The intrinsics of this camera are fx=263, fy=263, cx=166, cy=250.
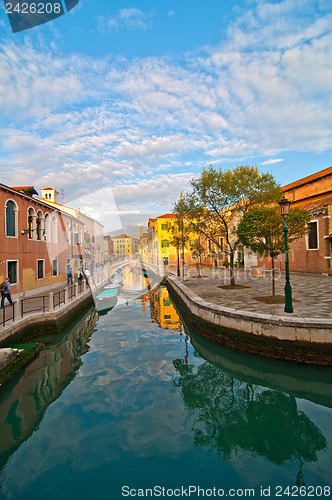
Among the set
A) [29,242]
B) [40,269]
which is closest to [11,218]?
[29,242]

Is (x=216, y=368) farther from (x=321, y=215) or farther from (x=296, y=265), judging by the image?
(x=296, y=265)

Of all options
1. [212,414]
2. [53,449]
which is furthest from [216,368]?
[53,449]

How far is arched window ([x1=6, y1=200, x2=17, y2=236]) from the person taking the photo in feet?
49.8

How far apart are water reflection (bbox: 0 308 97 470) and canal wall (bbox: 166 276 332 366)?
16.0 feet

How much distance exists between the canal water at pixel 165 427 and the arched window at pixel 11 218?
9360 mm

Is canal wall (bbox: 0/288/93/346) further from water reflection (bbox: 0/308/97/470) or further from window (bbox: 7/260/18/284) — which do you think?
window (bbox: 7/260/18/284)

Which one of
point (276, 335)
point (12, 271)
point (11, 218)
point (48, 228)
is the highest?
point (11, 218)

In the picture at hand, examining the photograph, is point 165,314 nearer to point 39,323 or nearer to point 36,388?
point 39,323

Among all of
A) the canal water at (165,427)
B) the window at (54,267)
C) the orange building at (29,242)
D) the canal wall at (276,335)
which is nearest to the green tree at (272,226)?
the canal wall at (276,335)

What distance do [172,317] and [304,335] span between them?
27.8 ft

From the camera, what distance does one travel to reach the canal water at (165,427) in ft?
12.4

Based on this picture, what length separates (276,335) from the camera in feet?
24.3

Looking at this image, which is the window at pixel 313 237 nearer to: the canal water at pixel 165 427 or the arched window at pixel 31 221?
the canal water at pixel 165 427

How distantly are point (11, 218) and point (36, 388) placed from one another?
11.9 m
